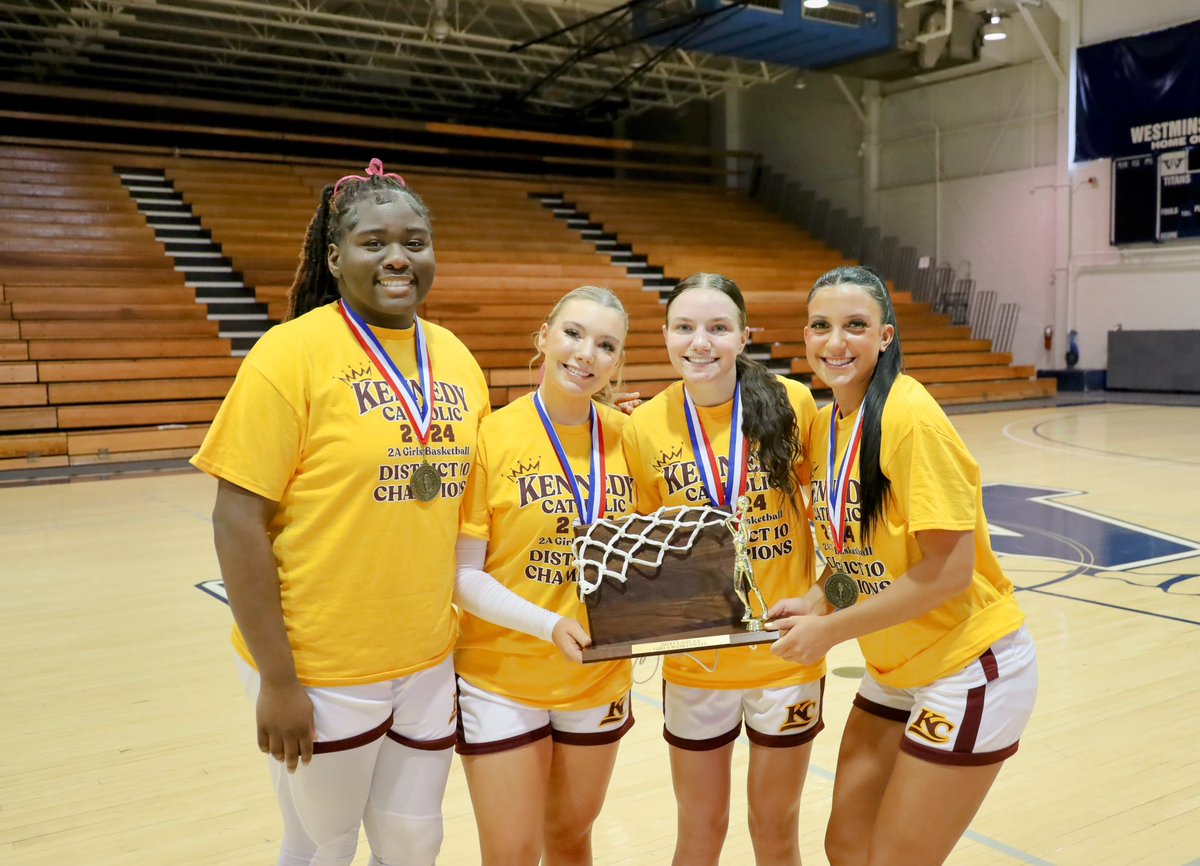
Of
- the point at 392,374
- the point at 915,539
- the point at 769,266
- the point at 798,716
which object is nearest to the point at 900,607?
the point at 915,539

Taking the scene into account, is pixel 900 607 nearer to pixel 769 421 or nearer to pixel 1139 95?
pixel 769 421

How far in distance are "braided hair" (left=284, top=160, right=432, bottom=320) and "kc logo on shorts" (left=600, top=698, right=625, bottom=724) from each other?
3.19ft

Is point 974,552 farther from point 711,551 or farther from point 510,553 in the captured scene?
point 510,553

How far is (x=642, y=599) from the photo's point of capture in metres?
1.84

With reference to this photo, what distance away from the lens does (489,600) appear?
192 centimetres

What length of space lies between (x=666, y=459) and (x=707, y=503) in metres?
0.13

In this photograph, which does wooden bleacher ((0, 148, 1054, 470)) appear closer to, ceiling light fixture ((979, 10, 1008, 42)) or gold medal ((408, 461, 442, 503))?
ceiling light fixture ((979, 10, 1008, 42))

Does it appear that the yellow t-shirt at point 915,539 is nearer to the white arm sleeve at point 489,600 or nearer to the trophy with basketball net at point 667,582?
the trophy with basketball net at point 667,582

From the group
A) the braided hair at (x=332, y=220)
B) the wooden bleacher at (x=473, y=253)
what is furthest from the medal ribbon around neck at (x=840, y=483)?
the wooden bleacher at (x=473, y=253)

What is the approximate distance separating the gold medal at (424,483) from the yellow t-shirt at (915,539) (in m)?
0.79

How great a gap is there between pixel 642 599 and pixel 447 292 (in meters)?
11.6

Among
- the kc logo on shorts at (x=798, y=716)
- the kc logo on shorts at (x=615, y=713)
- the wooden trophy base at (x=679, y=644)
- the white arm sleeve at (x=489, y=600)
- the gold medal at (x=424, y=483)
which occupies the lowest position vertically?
the kc logo on shorts at (x=798, y=716)

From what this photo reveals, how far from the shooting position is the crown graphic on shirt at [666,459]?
2.15 meters

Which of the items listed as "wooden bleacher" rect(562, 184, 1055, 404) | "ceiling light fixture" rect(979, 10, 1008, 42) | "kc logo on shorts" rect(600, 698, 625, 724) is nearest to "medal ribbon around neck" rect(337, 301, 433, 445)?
"kc logo on shorts" rect(600, 698, 625, 724)
